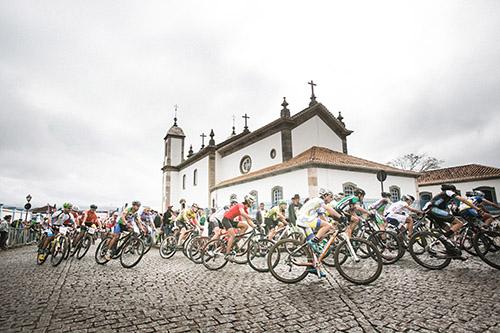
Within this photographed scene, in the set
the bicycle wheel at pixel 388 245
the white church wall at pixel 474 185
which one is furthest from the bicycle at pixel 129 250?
the white church wall at pixel 474 185

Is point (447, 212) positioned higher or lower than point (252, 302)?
higher

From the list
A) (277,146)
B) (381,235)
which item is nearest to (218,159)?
(277,146)

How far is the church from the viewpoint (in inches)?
680

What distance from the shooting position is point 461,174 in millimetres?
30656

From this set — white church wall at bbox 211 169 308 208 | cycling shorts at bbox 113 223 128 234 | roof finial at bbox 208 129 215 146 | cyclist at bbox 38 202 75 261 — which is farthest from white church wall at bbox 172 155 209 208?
cycling shorts at bbox 113 223 128 234

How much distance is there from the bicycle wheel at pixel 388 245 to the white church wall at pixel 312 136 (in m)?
14.6

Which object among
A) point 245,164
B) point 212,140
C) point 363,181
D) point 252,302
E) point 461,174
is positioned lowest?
point 252,302

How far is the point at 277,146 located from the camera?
2180 centimetres

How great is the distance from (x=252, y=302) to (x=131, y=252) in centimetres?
475

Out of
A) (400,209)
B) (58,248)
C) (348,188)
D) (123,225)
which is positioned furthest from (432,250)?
(348,188)

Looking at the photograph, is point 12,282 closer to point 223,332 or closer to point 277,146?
point 223,332

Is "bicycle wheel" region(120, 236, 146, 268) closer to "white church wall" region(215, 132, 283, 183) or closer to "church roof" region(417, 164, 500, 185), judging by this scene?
"white church wall" region(215, 132, 283, 183)

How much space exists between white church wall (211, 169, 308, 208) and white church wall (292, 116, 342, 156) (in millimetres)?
3336

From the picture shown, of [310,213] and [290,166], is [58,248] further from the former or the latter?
[290,166]
